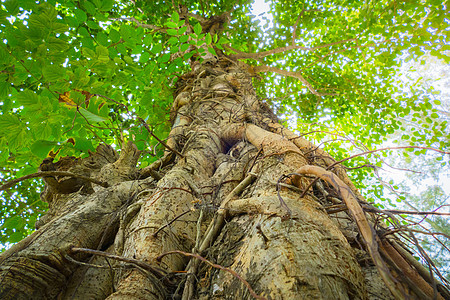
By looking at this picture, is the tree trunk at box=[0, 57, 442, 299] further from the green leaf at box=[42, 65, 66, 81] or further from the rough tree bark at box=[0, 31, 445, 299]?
the green leaf at box=[42, 65, 66, 81]

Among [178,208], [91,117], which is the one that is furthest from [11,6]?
[178,208]

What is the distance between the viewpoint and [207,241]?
1146 mm

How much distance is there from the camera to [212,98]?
323cm

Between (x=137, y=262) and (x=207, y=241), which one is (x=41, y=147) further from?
(x=207, y=241)

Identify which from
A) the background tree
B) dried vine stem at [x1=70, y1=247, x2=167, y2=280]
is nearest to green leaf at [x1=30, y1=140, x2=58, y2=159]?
the background tree

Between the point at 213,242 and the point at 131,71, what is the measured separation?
1.65 metres

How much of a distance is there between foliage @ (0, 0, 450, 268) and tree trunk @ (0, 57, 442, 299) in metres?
0.33

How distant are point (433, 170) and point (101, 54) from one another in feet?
52.0

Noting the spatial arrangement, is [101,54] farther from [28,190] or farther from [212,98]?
[28,190]

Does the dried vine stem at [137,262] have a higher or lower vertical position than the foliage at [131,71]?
lower

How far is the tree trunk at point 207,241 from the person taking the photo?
81 cm

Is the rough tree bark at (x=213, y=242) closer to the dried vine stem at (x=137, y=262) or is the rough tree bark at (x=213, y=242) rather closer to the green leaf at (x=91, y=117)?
the dried vine stem at (x=137, y=262)

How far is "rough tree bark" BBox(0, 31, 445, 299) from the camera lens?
31.2 inches

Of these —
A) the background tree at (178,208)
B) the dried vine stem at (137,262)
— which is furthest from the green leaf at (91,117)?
the dried vine stem at (137,262)
